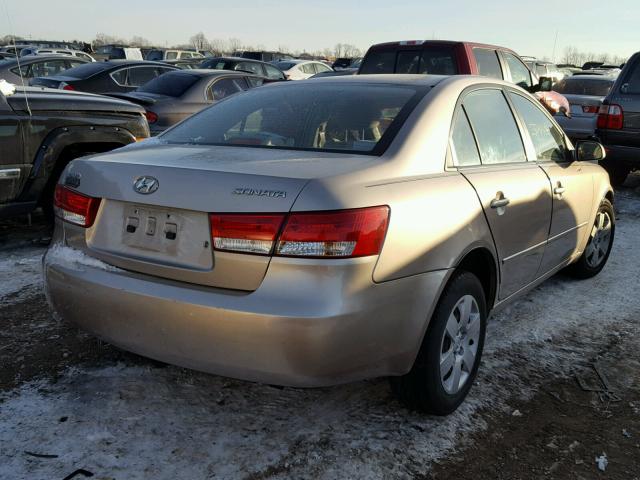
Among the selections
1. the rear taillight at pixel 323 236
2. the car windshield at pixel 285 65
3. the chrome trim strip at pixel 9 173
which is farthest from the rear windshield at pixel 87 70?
the car windshield at pixel 285 65

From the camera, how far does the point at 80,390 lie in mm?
2973

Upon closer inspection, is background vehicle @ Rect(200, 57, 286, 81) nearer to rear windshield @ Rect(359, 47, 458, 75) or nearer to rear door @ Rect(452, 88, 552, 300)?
rear windshield @ Rect(359, 47, 458, 75)

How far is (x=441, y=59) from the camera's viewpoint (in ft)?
27.0

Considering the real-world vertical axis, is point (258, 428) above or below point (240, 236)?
below

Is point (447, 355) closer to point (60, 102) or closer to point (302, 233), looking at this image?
point (302, 233)

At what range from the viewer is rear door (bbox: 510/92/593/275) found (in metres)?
3.79

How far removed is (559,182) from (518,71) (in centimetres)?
622

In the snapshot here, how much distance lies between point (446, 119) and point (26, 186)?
371 centimetres

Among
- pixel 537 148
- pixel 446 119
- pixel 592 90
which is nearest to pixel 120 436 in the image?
pixel 446 119

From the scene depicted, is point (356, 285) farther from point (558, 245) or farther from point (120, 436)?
point (558, 245)

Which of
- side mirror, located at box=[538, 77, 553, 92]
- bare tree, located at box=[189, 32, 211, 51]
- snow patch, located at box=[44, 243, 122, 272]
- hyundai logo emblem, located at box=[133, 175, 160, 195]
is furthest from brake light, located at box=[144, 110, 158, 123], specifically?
bare tree, located at box=[189, 32, 211, 51]

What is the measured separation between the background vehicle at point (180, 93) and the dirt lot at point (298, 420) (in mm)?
4945

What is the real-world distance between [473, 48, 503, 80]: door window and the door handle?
5565mm

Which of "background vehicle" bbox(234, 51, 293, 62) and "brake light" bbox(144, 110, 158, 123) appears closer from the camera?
"brake light" bbox(144, 110, 158, 123)
